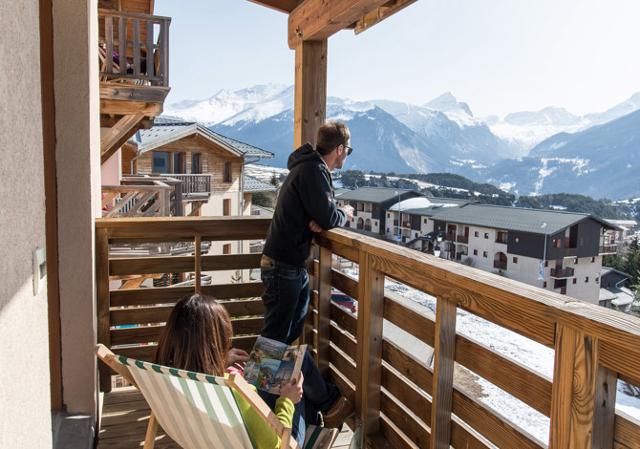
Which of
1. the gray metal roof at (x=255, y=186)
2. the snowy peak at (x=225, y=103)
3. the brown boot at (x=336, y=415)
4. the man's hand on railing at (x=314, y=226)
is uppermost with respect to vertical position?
the snowy peak at (x=225, y=103)

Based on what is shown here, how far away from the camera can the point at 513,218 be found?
8.52m

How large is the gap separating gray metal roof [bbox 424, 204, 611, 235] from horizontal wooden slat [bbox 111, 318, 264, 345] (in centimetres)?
534

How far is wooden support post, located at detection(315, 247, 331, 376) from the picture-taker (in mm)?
2893

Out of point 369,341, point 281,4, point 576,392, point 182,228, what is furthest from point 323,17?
point 576,392

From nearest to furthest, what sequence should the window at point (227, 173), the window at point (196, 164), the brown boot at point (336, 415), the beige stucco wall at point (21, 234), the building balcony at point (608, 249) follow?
the beige stucco wall at point (21, 234) → the brown boot at point (336, 415) → the building balcony at point (608, 249) → the window at point (196, 164) → the window at point (227, 173)

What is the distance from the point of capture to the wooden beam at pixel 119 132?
22.6 feet

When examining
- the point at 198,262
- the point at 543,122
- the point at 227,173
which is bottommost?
A: the point at 198,262

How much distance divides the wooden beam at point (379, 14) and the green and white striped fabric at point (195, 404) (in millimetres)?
2203

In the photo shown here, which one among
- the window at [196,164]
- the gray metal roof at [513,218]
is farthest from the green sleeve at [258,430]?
the window at [196,164]

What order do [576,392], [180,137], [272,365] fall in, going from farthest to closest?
[180,137] < [272,365] < [576,392]

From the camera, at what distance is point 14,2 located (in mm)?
1058

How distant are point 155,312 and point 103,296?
322mm

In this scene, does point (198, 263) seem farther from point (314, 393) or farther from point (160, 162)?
point (160, 162)

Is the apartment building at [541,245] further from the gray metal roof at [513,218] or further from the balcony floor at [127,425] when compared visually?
the balcony floor at [127,425]
